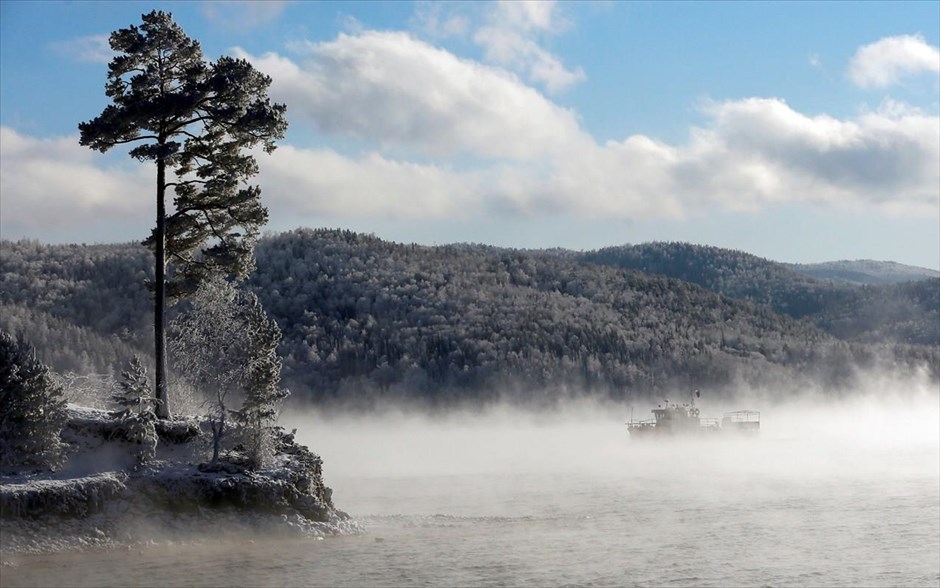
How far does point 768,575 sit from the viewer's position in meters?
34.8

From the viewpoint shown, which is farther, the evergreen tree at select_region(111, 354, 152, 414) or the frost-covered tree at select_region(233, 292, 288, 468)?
the frost-covered tree at select_region(233, 292, 288, 468)

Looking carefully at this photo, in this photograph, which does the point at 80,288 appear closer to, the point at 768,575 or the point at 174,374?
the point at 174,374

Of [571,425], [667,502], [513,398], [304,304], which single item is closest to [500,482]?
[667,502]

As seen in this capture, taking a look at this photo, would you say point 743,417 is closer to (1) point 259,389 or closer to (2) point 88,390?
(2) point 88,390

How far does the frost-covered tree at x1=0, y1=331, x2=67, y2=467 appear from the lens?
35094 millimetres

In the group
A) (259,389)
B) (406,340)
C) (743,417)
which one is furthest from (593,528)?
(406,340)

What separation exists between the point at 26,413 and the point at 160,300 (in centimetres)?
741

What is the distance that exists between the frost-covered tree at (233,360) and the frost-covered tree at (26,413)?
5334 mm

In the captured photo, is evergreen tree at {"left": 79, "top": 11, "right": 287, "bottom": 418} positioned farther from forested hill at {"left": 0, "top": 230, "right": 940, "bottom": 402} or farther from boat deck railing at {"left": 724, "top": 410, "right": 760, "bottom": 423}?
forested hill at {"left": 0, "top": 230, "right": 940, "bottom": 402}

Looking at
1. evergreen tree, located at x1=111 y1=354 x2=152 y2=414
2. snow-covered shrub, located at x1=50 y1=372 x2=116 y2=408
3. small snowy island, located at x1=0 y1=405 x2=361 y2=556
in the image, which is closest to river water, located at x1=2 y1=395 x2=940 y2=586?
small snowy island, located at x1=0 y1=405 x2=361 y2=556

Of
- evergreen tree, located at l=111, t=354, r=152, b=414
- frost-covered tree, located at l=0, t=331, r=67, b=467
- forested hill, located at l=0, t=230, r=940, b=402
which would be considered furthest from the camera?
forested hill, located at l=0, t=230, r=940, b=402

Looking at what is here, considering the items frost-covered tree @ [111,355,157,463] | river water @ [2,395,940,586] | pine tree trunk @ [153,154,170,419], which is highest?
pine tree trunk @ [153,154,170,419]

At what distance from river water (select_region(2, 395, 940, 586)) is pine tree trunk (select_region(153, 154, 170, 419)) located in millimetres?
6135

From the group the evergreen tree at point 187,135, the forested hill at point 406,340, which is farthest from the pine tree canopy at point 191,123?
the forested hill at point 406,340
